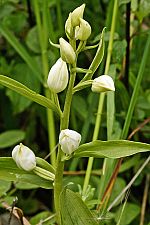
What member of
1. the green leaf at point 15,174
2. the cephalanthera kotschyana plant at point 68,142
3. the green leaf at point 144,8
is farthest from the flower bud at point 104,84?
the green leaf at point 144,8

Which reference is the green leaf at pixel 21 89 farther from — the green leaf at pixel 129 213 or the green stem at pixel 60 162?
the green leaf at pixel 129 213

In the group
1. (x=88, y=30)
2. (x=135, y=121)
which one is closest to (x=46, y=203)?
(x=135, y=121)

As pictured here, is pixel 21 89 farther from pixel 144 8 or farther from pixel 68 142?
pixel 144 8

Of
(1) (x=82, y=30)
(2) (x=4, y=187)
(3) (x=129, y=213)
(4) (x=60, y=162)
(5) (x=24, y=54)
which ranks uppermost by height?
(1) (x=82, y=30)

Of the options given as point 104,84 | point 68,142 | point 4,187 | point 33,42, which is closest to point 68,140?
point 68,142

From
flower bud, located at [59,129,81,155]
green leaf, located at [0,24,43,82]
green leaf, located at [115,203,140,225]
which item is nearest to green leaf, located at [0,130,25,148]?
green leaf, located at [0,24,43,82]

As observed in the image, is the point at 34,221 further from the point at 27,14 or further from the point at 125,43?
the point at 27,14

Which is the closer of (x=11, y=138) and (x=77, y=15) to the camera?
(x=77, y=15)

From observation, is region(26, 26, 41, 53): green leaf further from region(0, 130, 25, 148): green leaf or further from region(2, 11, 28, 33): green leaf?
region(0, 130, 25, 148): green leaf
